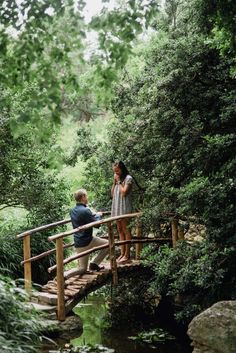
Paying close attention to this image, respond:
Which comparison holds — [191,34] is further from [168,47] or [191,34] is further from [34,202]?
[34,202]

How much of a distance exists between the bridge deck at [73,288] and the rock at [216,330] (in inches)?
93.8

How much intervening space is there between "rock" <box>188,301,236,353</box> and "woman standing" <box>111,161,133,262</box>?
119 inches

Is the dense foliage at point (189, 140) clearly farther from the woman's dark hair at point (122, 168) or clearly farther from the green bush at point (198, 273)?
the woman's dark hair at point (122, 168)

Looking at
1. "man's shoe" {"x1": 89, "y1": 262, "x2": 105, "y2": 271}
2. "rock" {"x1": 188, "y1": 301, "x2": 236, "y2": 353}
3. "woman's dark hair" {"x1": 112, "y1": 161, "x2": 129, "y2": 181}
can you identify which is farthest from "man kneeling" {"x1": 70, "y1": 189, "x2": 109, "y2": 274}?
"rock" {"x1": 188, "y1": 301, "x2": 236, "y2": 353}

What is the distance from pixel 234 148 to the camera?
308 inches

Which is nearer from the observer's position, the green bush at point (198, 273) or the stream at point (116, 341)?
the green bush at point (198, 273)

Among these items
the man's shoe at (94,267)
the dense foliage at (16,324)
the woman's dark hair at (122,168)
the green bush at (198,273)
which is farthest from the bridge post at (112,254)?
the dense foliage at (16,324)

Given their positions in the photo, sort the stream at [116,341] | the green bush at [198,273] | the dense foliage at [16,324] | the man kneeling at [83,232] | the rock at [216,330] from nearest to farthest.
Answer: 1. the dense foliage at [16,324]
2. the rock at [216,330]
3. the green bush at [198,273]
4. the stream at [116,341]
5. the man kneeling at [83,232]

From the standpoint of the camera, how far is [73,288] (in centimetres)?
885

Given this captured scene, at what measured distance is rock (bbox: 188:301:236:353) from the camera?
664 centimetres

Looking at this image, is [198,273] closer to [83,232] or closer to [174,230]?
[174,230]

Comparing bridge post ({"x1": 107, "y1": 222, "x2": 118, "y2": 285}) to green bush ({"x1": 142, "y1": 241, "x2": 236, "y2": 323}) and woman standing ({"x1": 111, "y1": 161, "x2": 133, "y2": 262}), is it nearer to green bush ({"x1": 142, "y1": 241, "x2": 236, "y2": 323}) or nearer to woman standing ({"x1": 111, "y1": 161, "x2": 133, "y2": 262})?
woman standing ({"x1": 111, "y1": 161, "x2": 133, "y2": 262})

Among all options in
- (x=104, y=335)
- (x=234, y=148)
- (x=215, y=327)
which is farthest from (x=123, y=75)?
(x=215, y=327)

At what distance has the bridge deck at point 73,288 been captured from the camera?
8609 millimetres
